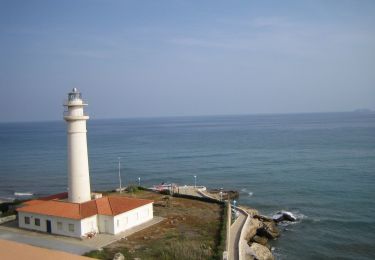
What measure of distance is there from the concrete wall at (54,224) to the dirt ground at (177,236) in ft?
9.33

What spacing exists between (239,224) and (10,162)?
65.7 metres

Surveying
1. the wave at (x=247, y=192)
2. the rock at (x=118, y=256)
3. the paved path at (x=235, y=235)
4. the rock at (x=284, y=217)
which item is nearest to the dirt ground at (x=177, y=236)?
the rock at (x=118, y=256)

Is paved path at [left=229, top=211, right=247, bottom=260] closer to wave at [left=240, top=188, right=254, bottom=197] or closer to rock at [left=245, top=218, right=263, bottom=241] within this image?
rock at [left=245, top=218, right=263, bottom=241]

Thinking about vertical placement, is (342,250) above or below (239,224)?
below

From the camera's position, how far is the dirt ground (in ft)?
66.6

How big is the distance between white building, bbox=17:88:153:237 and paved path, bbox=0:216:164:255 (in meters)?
0.45

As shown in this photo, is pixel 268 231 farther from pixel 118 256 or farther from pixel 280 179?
pixel 280 179

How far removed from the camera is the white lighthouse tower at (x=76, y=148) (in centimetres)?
2595

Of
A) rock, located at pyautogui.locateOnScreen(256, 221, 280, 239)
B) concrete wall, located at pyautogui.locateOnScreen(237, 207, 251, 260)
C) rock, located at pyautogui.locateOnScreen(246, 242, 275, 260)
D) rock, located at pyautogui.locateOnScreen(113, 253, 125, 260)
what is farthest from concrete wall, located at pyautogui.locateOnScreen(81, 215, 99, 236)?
rock, located at pyautogui.locateOnScreen(256, 221, 280, 239)

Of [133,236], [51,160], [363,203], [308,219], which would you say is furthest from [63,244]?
[51,160]

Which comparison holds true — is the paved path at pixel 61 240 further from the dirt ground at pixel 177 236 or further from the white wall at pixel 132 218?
the dirt ground at pixel 177 236

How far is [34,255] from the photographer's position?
1708 centimetres

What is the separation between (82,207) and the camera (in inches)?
971

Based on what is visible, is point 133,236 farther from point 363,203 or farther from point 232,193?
point 363,203
